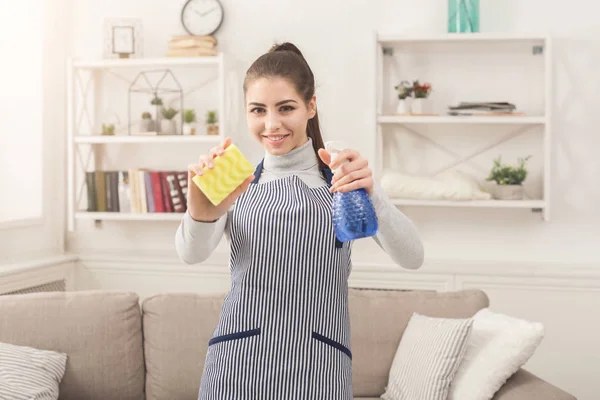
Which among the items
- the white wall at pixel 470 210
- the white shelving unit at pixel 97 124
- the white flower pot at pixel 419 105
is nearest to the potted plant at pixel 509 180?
the white wall at pixel 470 210

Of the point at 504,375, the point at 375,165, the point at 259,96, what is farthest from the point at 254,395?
the point at 375,165

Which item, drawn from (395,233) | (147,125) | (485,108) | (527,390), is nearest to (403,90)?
(485,108)

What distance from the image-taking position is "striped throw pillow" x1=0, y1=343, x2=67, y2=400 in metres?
2.53

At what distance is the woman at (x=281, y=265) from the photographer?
4.75 feet

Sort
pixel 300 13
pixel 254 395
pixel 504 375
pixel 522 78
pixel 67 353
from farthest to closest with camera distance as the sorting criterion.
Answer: pixel 300 13 < pixel 522 78 < pixel 67 353 < pixel 504 375 < pixel 254 395

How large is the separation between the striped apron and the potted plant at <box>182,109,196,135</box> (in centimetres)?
225

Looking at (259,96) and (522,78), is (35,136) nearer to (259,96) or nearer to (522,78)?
(522,78)

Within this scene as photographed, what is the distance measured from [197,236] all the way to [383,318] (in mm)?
1604

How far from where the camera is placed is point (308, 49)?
3783mm

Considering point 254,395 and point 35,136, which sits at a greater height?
point 35,136

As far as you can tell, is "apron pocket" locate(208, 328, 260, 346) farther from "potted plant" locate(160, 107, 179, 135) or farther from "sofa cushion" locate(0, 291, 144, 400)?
"potted plant" locate(160, 107, 179, 135)

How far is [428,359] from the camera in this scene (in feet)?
8.76

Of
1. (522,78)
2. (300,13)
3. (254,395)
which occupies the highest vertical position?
(300,13)

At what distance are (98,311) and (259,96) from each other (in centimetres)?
→ 166
